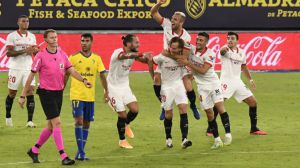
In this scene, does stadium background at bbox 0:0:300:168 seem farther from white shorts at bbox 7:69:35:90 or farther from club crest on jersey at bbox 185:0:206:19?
white shorts at bbox 7:69:35:90

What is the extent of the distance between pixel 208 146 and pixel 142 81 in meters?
12.8

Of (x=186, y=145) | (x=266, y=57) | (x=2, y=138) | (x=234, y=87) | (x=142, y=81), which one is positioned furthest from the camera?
(x=266, y=57)

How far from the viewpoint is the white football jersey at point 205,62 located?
631 inches

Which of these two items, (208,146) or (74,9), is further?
(74,9)

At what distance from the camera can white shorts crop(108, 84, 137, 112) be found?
15766 mm

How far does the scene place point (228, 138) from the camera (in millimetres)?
16125

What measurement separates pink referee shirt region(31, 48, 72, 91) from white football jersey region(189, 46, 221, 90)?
10.4 feet

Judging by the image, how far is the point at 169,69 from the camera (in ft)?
51.4

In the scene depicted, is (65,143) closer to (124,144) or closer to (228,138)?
(124,144)

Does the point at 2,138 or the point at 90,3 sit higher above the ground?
the point at 90,3

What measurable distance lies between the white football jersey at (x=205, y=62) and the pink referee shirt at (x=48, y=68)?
318 centimetres

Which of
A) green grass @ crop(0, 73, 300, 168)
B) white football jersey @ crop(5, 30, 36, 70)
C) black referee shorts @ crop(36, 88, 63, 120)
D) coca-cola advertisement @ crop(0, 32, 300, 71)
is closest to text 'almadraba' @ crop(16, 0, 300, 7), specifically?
coca-cola advertisement @ crop(0, 32, 300, 71)

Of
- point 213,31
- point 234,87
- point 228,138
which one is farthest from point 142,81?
point 228,138

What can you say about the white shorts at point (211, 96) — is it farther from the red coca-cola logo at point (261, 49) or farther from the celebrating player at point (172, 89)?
the red coca-cola logo at point (261, 49)
